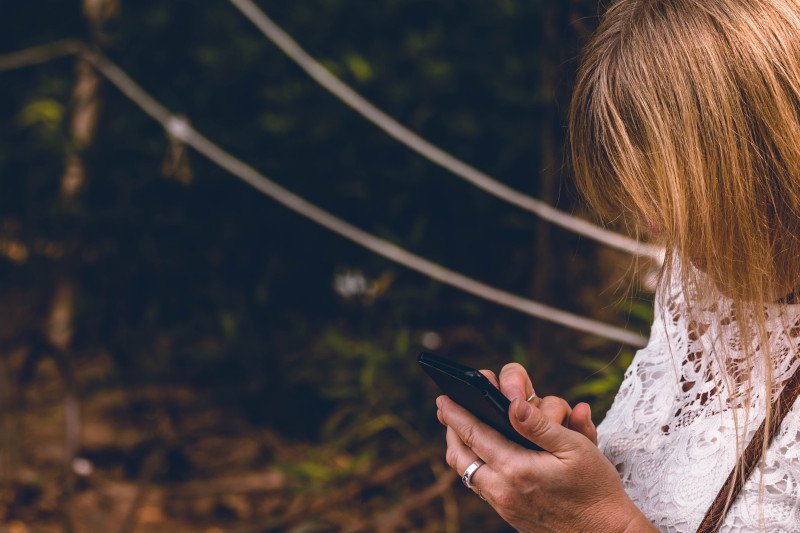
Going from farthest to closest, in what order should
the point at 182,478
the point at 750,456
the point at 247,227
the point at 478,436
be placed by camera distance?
the point at 247,227 → the point at 182,478 → the point at 478,436 → the point at 750,456

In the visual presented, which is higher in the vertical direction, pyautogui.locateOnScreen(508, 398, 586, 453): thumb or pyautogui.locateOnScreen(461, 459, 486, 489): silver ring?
pyautogui.locateOnScreen(461, 459, 486, 489): silver ring

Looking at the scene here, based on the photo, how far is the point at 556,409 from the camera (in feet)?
3.50

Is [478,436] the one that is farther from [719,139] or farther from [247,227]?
[247,227]

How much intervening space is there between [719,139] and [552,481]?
38 centimetres

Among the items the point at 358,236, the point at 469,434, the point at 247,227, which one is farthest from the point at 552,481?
the point at 247,227

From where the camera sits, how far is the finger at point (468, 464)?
3.25 feet

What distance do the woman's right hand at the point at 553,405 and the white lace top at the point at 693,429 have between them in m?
0.07

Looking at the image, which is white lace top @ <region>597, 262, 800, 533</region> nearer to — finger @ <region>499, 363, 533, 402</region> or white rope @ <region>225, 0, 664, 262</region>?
finger @ <region>499, 363, 533, 402</region>

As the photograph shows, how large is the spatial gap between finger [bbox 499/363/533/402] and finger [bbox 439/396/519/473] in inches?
3.0

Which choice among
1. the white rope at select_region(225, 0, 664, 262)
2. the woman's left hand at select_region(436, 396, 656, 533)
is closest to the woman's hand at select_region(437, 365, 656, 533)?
the woman's left hand at select_region(436, 396, 656, 533)

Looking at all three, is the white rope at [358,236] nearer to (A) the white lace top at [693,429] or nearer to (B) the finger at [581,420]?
(A) the white lace top at [693,429]

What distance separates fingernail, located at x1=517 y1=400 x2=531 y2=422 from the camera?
0.91m

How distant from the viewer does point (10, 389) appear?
275 cm

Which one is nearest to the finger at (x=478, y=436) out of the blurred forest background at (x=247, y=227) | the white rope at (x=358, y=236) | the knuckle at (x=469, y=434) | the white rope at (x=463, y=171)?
the knuckle at (x=469, y=434)
